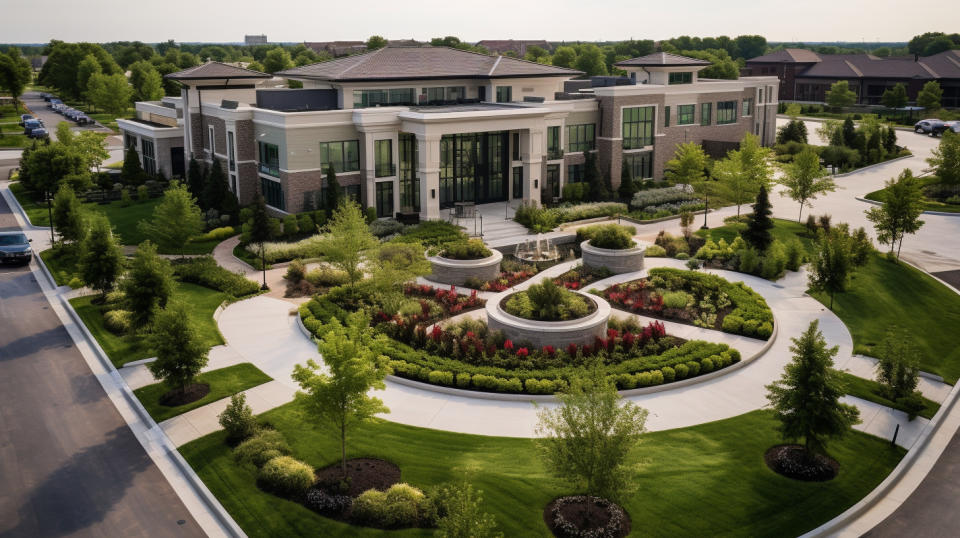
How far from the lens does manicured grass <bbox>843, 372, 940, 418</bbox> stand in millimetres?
25344

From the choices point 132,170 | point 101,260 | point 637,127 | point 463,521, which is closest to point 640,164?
point 637,127

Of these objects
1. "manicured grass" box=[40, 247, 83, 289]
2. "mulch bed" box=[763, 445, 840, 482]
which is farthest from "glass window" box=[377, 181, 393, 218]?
"mulch bed" box=[763, 445, 840, 482]

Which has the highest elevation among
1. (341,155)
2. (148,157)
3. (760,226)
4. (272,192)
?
(341,155)

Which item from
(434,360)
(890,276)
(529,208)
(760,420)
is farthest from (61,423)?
(890,276)

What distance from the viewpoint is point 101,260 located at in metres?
34.0

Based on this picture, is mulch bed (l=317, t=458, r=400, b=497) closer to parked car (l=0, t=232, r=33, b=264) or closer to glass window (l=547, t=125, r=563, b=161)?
parked car (l=0, t=232, r=33, b=264)

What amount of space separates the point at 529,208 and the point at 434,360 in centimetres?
2111

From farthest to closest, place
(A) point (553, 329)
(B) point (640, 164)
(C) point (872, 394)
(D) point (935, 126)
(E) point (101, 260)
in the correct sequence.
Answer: (D) point (935, 126), (B) point (640, 164), (E) point (101, 260), (A) point (553, 329), (C) point (872, 394)

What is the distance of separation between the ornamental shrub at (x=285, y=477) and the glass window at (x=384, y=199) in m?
29.3

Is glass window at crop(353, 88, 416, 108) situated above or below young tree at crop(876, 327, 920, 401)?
above

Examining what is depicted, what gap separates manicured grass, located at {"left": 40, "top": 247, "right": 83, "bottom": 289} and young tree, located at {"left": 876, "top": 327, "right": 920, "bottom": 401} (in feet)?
108

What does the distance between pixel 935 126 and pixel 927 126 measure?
102cm

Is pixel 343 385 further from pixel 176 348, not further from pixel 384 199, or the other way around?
pixel 384 199

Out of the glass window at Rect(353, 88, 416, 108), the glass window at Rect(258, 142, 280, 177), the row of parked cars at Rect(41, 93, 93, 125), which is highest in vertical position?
the glass window at Rect(353, 88, 416, 108)
